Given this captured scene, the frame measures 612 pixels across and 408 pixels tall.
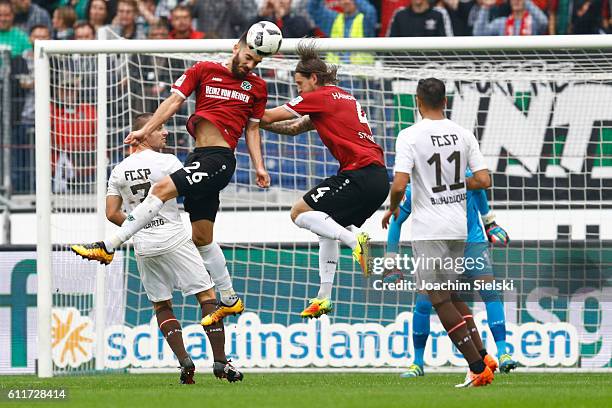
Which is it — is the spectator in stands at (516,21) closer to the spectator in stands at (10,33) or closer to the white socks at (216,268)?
the spectator in stands at (10,33)

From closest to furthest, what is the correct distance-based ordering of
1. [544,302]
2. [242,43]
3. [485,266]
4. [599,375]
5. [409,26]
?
[242,43], [485,266], [599,375], [544,302], [409,26]

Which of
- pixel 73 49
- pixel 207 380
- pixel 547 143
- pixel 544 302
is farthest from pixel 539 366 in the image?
pixel 73 49

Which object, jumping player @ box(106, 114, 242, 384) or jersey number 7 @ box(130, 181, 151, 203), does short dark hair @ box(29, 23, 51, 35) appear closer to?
jumping player @ box(106, 114, 242, 384)

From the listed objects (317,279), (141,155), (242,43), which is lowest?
(317,279)

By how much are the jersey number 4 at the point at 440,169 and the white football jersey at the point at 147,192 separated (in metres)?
2.25

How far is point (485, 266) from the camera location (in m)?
10.5

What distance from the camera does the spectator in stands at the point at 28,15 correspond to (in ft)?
55.3

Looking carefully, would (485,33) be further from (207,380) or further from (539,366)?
(207,380)

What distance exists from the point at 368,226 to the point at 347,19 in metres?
3.89

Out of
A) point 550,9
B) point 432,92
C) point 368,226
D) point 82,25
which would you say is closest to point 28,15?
point 82,25

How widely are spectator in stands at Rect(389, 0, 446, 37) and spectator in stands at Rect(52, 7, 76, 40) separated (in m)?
4.38

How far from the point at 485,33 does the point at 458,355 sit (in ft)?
17.1

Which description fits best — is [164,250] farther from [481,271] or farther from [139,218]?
[481,271]

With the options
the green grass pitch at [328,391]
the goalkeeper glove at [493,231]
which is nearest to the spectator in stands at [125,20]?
the green grass pitch at [328,391]
